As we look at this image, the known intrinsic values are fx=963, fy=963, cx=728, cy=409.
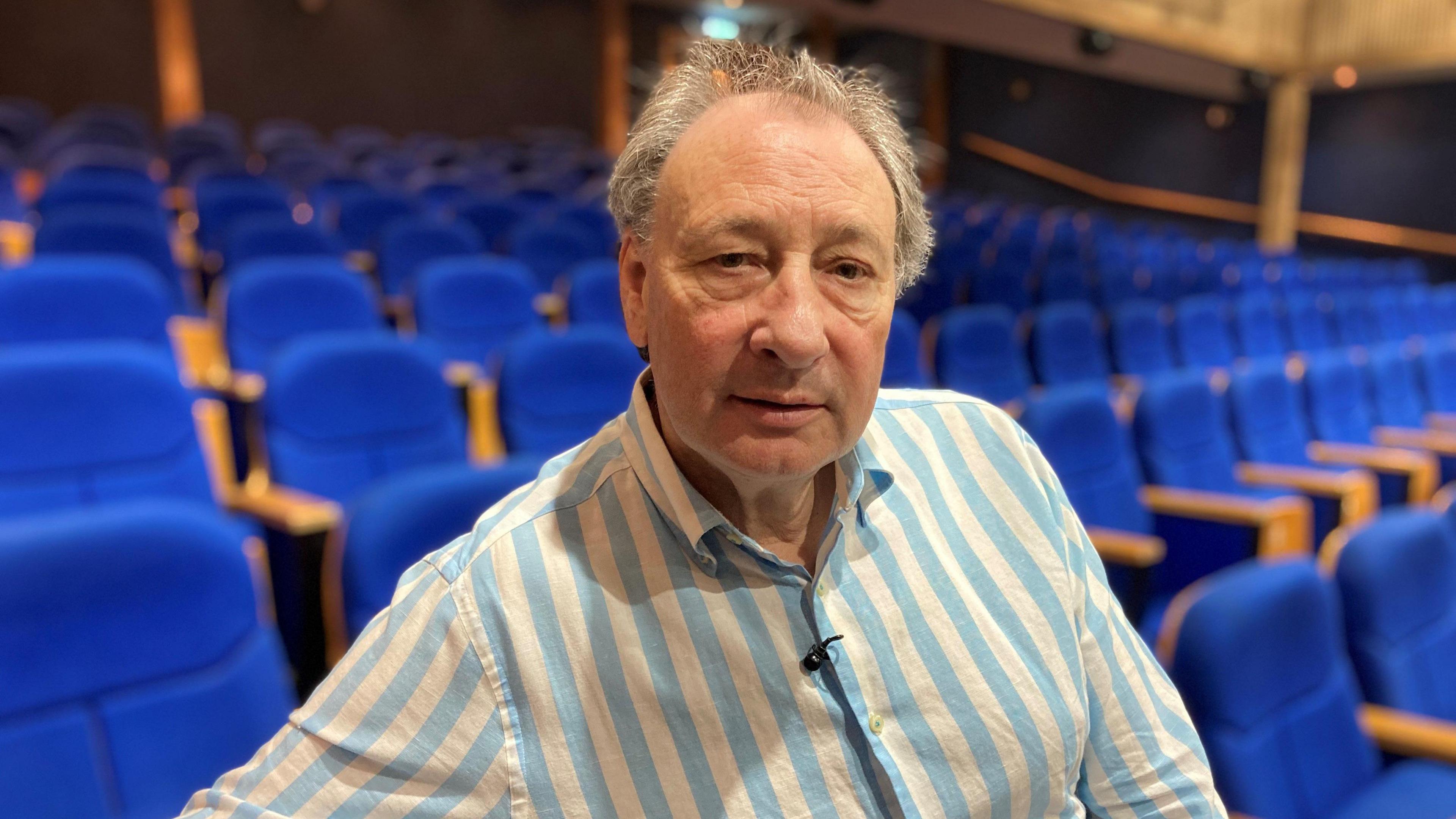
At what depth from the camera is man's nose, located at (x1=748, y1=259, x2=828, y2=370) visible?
614mm

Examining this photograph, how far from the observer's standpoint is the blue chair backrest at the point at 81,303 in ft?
6.59

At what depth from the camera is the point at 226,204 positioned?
378cm

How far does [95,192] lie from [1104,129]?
910 cm

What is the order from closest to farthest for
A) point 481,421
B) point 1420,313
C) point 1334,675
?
1. point 1334,675
2. point 481,421
3. point 1420,313

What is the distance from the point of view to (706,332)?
0.63m

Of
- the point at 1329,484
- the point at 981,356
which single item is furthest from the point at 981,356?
the point at 1329,484

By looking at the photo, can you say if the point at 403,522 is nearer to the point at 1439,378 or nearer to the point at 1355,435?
the point at 1355,435

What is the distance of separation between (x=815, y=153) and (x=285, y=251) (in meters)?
3.00

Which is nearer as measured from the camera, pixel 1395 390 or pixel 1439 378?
pixel 1395 390

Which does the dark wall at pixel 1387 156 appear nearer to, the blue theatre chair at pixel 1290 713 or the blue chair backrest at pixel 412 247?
the blue chair backrest at pixel 412 247

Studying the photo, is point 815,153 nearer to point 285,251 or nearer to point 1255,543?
point 1255,543

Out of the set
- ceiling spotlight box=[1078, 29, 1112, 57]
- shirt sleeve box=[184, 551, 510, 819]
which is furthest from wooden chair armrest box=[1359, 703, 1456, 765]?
ceiling spotlight box=[1078, 29, 1112, 57]

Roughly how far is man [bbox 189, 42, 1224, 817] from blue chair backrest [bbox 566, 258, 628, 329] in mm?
2171

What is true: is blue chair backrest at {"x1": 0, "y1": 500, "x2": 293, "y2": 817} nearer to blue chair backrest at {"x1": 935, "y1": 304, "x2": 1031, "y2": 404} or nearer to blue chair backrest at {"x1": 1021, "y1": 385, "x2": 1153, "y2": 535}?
blue chair backrest at {"x1": 1021, "y1": 385, "x2": 1153, "y2": 535}
